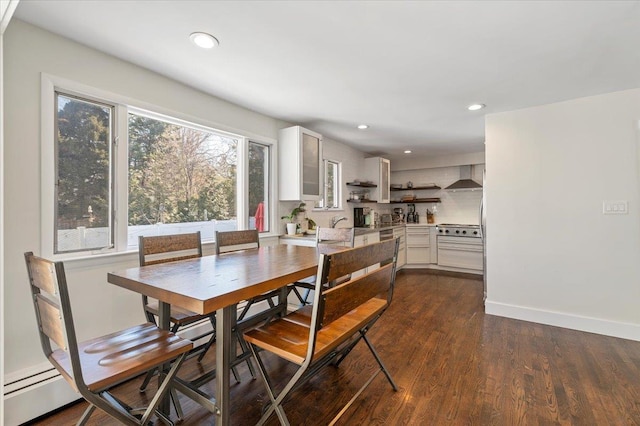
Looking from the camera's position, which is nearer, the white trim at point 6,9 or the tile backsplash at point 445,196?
the white trim at point 6,9

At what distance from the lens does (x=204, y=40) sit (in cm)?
190

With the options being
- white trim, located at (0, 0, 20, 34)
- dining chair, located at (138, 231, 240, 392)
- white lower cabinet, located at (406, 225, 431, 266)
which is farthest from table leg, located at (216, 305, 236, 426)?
white lower cabinet, located at (406, 225, 431, 266)

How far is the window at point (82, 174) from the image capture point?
191cm

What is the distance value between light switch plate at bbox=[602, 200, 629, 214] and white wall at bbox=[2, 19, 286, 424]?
176 inches

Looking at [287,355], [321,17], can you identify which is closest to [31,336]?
[287,355]

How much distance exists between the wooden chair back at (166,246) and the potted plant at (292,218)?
1493mm

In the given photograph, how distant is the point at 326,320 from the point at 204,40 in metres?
1.94

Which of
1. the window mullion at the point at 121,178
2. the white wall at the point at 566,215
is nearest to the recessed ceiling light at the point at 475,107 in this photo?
the white wall at the point at 566,215

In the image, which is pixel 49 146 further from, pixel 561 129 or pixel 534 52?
pixel 561 129

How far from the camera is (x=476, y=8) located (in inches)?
63.1

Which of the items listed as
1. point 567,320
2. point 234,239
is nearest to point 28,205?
point 234,239

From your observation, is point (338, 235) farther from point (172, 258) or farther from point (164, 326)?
point (164, 326)

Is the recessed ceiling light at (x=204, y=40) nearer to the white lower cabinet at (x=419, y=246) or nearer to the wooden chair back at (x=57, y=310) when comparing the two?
the wooden chair back at (x=57, y=310)

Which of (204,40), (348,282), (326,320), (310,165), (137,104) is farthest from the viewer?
(310,165)
